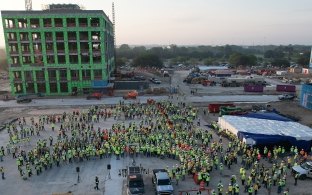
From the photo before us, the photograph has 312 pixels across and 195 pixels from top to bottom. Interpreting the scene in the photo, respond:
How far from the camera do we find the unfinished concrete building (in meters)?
72.9

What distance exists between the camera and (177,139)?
34.5 metres

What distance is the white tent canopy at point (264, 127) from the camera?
3506 centimetres

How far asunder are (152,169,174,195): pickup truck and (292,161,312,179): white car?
1264 cm

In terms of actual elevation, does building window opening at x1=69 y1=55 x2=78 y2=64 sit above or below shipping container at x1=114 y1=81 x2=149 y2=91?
above

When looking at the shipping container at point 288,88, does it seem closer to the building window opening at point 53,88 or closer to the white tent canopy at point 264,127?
the white tent canopy at point 264,127

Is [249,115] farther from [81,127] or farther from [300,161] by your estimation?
[81,127]

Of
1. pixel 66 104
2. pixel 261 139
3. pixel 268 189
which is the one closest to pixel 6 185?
pixel 268 189

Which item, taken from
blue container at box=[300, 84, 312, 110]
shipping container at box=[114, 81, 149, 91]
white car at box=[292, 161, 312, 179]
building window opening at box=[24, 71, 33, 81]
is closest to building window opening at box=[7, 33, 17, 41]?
building window opening at box=[24, 71, 33, 81]

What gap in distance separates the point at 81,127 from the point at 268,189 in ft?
93.2

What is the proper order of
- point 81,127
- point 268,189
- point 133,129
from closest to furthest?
point 268,189, point 133,129, point 81,127

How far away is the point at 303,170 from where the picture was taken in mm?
27297

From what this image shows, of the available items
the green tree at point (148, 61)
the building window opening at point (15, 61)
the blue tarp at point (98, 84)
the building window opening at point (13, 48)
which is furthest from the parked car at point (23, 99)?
the green tree at point (148, 61)

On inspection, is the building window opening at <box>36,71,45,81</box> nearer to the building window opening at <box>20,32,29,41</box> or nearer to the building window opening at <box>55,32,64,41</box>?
the building window opening at <box>20,32,29,41</box>

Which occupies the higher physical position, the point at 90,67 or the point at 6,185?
the point at 90,67
